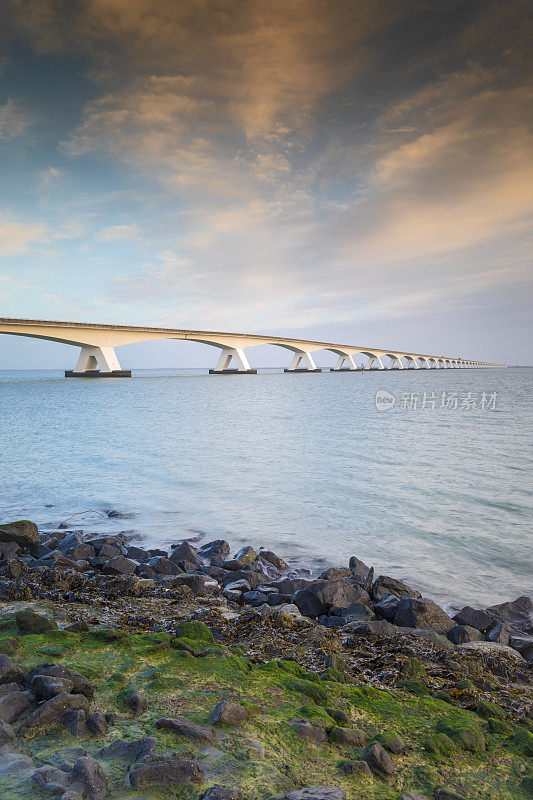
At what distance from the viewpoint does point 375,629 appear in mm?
5324

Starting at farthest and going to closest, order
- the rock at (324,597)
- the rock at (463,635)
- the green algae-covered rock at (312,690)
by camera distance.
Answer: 1. the rock at (324,597)
2. the rock at (463,635)
3. the green algae-covered rock at (312,690)

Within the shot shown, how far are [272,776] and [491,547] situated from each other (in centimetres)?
781

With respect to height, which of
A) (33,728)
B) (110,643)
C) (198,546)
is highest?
→ (33,728)

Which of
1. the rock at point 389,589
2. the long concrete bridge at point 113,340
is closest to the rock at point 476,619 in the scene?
the rock at point 389,589

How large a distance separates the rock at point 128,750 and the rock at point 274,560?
5334 mm

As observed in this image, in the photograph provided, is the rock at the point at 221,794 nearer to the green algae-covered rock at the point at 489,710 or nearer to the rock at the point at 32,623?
the green algae-covered rock at the point at 489,710

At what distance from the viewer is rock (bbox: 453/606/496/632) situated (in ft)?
18.9

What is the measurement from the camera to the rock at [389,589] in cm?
666

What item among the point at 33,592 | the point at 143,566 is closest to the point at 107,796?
the point at 33,592

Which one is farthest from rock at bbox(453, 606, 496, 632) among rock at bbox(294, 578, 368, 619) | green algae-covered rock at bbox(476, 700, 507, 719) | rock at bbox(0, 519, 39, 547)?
rock at bbox(0, 519, 39, 547)

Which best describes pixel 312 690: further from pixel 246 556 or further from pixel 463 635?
pixel 246 556

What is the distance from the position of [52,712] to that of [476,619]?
16.1 feet

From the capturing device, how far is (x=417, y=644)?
16.5 ft

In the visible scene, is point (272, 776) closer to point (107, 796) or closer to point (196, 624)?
point (107, 796)
